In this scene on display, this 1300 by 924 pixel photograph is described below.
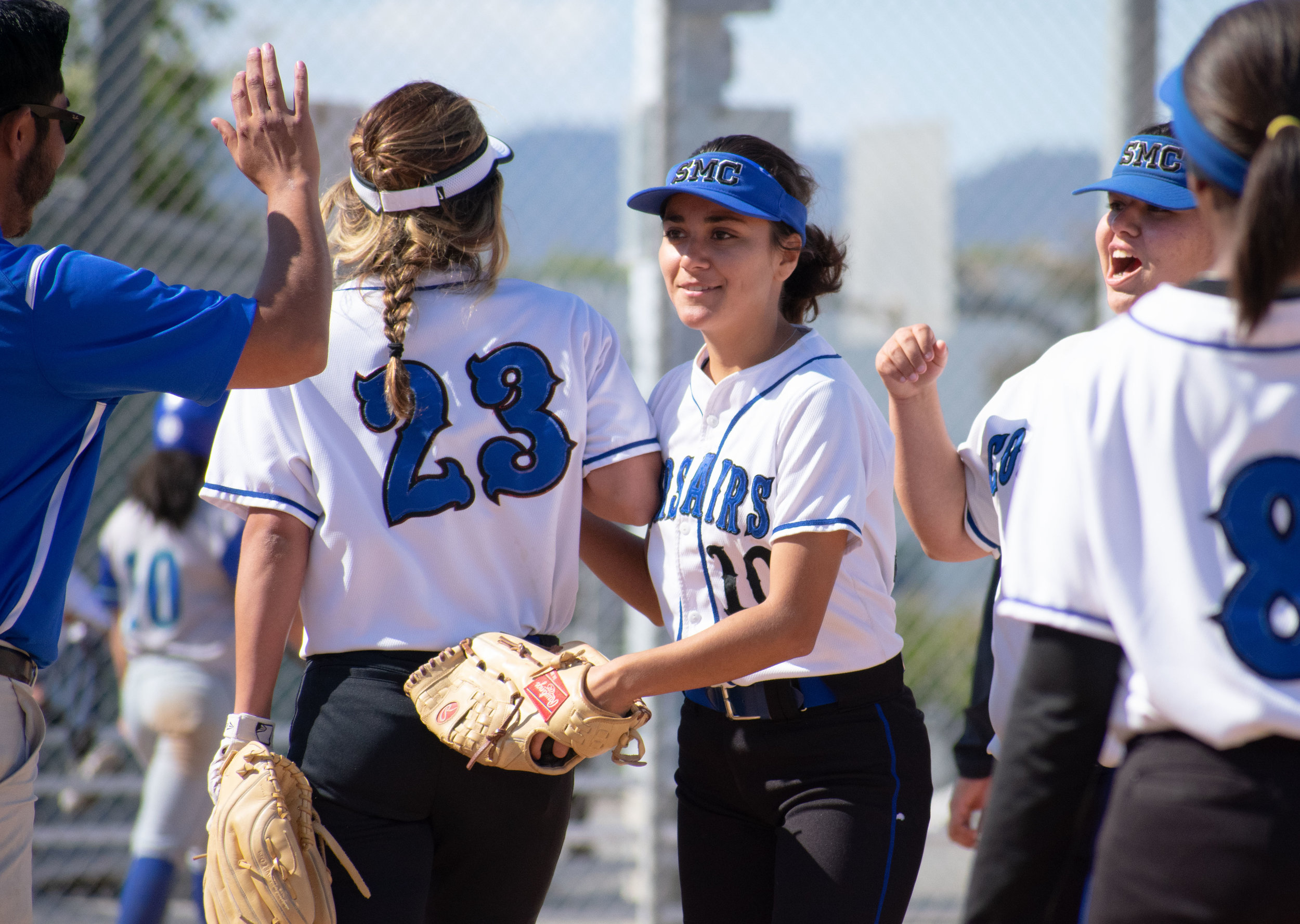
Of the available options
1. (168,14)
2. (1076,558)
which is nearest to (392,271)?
(1076,558)

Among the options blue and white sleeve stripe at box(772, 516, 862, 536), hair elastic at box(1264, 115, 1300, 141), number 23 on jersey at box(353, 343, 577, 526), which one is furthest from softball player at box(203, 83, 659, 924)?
hair elastic at box(1264, 115, 1300, 141)

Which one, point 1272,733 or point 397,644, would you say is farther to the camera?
point 397,644

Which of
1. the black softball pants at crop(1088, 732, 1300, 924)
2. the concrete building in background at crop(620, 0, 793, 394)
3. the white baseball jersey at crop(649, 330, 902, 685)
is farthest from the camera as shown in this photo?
the concrete building in background at crop(620, 0, 793, 394)

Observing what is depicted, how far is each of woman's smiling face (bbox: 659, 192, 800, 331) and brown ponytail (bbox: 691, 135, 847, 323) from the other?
48 mm

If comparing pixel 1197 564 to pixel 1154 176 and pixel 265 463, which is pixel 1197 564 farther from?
pixel 265 463

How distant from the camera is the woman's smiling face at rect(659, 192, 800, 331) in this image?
7.66 feet

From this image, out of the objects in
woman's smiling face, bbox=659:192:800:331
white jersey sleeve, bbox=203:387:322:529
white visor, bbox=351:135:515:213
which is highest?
white visor, bbox=351:135:515:213

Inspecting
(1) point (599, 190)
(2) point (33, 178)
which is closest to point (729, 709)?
(2) point (33, 178)

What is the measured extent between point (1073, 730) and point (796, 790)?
88 cm

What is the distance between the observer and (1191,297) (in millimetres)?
1324

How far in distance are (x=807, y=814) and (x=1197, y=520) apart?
40.7 inches

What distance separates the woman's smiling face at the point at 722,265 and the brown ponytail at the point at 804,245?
0.05m

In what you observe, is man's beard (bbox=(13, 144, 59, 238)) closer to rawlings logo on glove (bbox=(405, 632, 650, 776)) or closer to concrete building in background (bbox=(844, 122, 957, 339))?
rawlings logo on glove (bbox=(405, 632, 650, 776))

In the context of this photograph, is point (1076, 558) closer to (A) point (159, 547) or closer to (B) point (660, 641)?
(B) point (660, 641)
